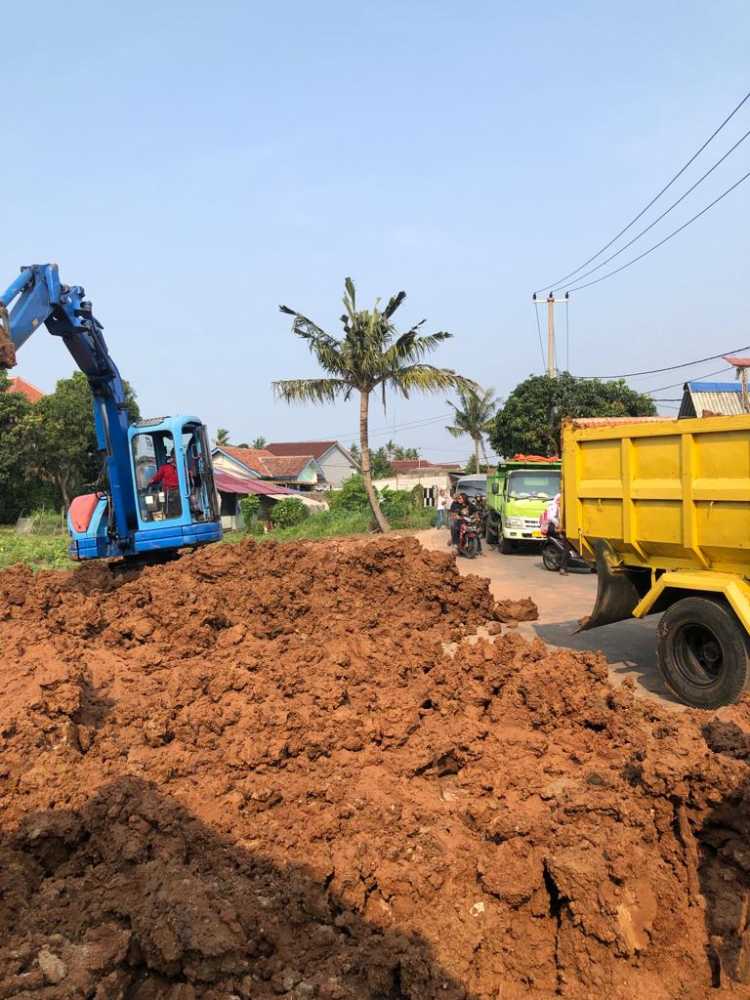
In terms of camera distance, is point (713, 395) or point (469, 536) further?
point (469, 536)

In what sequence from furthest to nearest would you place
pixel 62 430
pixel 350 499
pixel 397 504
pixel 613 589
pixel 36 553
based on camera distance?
→ pixel 350 499 < pixel 397 504 < pixel 62 430 < pixel 36 553 < pixel 613 589

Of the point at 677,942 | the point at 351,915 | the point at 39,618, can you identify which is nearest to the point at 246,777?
the point at 351,915

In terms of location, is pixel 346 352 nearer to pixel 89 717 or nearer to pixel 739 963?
pixel 89 717

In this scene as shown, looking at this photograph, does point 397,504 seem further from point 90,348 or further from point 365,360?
point 90,348

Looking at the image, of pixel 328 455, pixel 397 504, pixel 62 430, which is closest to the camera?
pixel 62 430

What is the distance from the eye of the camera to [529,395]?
29828mm

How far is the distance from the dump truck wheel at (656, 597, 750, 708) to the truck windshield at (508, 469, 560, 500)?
1157cm

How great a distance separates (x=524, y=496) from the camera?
18359mm

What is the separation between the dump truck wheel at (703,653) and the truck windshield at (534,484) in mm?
11566

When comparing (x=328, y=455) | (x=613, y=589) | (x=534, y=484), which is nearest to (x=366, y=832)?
(x=613, y=589)

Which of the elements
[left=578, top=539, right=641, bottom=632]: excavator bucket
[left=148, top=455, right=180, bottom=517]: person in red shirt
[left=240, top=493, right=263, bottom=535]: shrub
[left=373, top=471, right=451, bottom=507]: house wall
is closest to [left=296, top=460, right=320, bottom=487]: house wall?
[left=373, top=471, right=451, bottom=507]: house wall

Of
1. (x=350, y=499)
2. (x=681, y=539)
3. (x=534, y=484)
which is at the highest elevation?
(x=681, y=539)

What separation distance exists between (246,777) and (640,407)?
28965 millimetres

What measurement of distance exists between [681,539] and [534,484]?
11.8 metres
